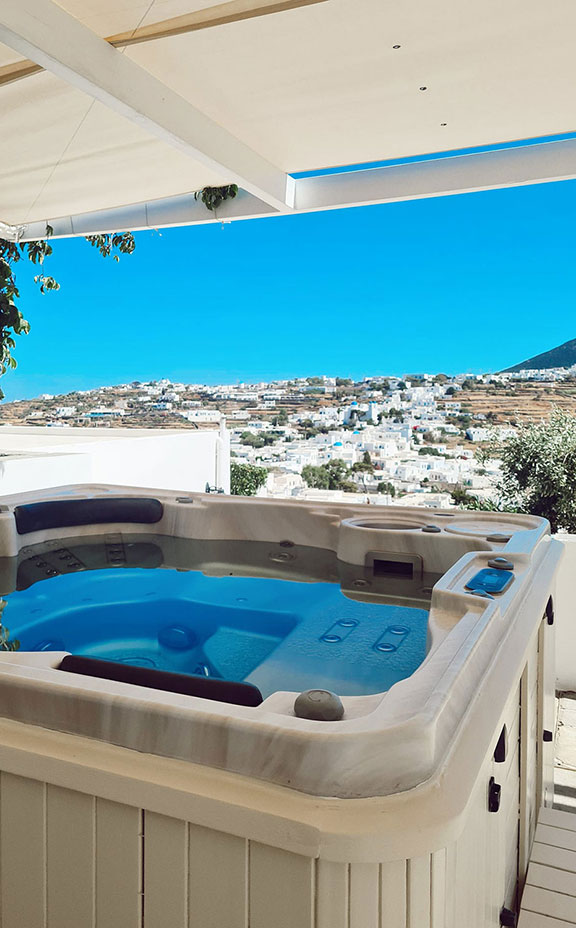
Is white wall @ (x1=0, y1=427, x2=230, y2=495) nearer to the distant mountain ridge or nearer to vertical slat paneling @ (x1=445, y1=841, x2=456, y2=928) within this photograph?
the distant mountain ridge

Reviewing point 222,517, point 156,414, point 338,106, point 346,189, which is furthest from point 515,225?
point 222,517

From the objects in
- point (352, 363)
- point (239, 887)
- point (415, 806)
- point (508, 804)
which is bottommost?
point (508, 804)

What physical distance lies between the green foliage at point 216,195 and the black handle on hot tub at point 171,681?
11.5 feet

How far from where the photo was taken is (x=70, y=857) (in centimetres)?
87

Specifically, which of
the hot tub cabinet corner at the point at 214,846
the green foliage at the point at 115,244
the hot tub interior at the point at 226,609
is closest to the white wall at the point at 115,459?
the green foliage at the point at 115,244

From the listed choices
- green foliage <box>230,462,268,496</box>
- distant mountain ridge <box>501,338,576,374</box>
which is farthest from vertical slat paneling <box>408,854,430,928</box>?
green foliage <box>230,462,268,496</box>

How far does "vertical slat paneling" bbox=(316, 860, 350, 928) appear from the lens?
2.35 ft

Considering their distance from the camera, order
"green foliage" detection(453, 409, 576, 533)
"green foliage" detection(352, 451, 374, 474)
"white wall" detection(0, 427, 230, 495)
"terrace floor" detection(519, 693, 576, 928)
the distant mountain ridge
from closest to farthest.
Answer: "terrace floor" detection(519, 693, 576, 928)
"green foliage" detection(453, 409, 576, 533)
"white wall" detection(0, 427, 230, 495)
the distant mountain ridge
"green foliage" detection(352, 451, 374, 474)

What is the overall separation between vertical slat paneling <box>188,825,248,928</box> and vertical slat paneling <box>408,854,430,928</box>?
0.61 ft

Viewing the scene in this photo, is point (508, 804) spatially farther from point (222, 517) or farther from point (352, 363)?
point (352, 363)

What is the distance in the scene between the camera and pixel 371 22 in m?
2.07

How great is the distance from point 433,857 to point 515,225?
10.2 meters

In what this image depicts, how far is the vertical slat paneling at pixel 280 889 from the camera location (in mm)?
732

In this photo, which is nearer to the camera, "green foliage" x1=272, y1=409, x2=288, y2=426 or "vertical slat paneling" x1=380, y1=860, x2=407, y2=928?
"vertical slat paneling" x1=380, y1=860, x2=407, y2=928
